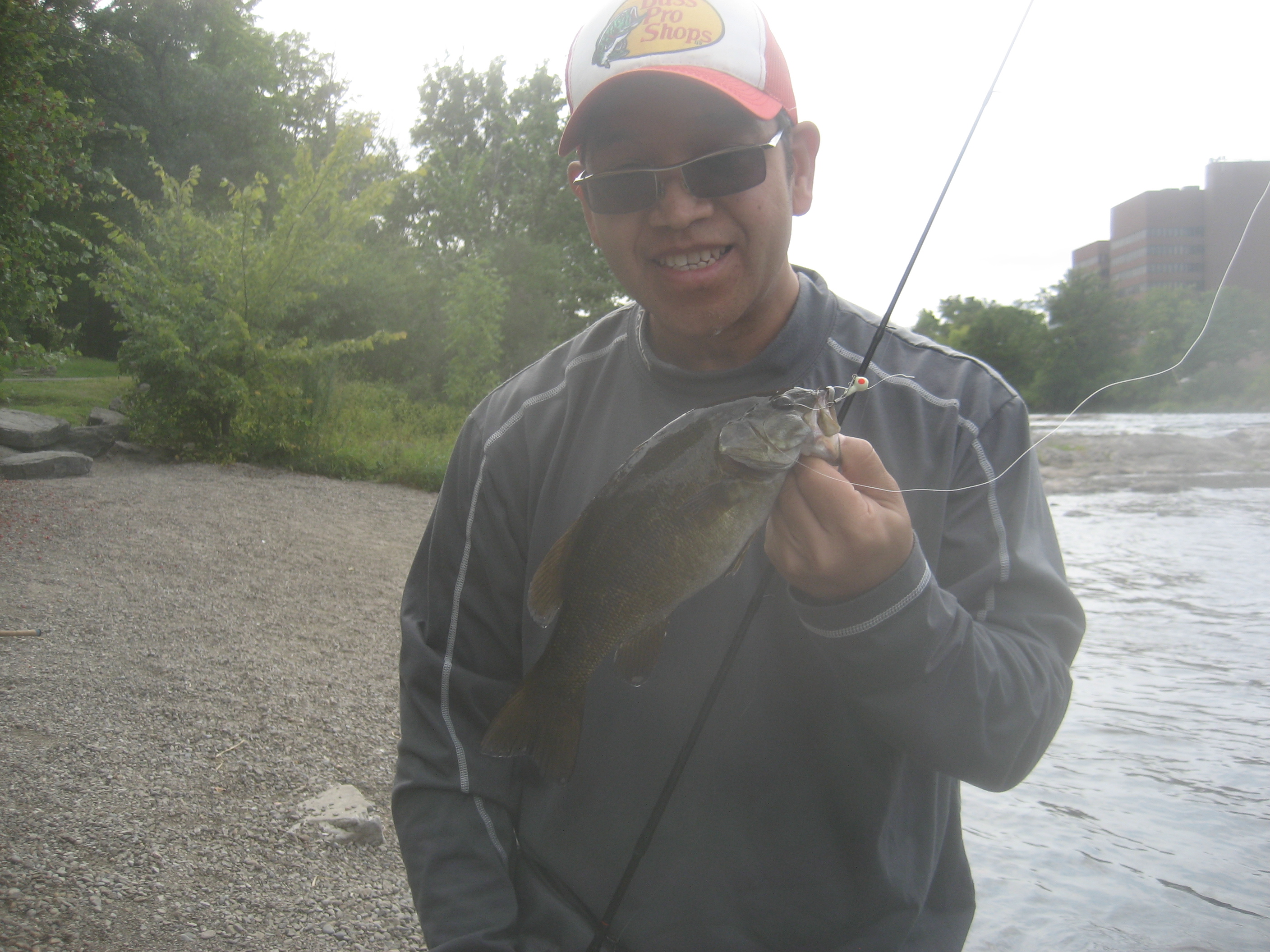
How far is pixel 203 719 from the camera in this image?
4.61m

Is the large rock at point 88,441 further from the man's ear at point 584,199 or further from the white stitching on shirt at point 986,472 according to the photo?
the white stitching on shirt at point 986,472

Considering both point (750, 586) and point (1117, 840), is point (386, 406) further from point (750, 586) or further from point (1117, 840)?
point (750, 586)

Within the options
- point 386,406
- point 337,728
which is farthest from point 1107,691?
point 386,406

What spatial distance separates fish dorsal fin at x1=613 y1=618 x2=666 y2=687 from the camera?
1.57 m

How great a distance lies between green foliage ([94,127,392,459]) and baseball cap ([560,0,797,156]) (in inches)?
429

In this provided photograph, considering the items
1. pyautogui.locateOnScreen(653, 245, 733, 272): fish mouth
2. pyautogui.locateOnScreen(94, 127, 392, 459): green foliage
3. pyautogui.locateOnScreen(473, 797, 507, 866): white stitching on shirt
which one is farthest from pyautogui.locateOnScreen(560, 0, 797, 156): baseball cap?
pyautogui.locateOnScreen(94, 127, 392, 459): green foliage

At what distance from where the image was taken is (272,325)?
12.6 metres

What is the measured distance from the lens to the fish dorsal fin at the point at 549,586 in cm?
161

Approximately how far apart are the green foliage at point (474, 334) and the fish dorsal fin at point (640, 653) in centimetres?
2067

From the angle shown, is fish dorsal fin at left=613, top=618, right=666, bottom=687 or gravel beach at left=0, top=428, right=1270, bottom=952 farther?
gravel beach at left=0, top=428, right=1270, bottom=952

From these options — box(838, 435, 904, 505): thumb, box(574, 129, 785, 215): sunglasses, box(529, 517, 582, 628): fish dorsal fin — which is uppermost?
box(574, 129, 785, 215): sunglasses

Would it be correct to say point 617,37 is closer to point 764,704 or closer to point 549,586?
point 549,586

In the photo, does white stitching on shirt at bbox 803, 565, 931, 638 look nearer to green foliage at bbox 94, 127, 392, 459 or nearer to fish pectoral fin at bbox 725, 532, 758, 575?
fish pectoral fin at bbox 725, 532, 758, 575

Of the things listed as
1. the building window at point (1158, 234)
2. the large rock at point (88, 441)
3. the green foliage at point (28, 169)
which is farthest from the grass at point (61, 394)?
the building window at point (1158, 234)
